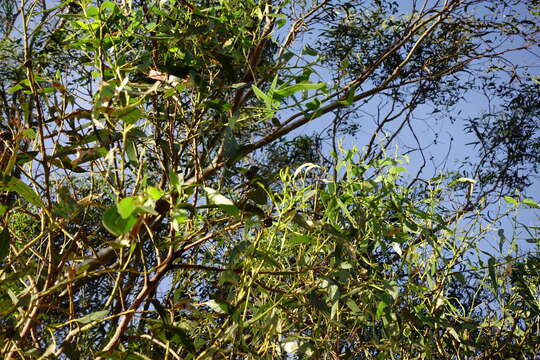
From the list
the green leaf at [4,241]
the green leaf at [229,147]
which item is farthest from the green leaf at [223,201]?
the green leaf at [4,241]

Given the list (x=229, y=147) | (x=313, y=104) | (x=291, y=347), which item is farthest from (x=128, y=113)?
(x=291, y=347)

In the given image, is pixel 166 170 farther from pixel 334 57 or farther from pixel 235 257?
pixel 334 57

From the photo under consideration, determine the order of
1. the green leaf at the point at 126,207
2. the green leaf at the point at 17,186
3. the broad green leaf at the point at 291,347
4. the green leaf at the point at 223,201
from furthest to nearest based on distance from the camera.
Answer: the broad green leaf at the point at 291,347, the green leaf at the point at 17,186, the green leaf at the point at 223,201, the green leaf at the point at 126,207

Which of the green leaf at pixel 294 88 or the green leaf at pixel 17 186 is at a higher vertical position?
the green leaf at pixel 294 88

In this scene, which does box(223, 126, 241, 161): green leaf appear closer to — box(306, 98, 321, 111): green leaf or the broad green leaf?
box(306, 98, 321, 111): green leaf

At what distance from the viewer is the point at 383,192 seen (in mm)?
1000

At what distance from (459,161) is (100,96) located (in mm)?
3736

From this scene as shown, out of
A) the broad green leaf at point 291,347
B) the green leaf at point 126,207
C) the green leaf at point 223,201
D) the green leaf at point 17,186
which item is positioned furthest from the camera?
the broad green leaf at point 291,347

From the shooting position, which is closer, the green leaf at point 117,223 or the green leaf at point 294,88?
the green leaf at point 117,223

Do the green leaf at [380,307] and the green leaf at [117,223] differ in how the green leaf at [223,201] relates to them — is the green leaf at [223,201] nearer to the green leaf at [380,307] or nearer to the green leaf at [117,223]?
the green leaf at [117,223]

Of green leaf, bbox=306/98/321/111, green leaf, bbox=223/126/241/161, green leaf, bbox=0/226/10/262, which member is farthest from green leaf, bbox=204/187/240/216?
green leaf, bbox=0/226/10/262

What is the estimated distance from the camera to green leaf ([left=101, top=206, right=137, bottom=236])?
61cm

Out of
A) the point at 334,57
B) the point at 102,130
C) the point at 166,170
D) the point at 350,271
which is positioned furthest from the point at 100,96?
the point at 334,57

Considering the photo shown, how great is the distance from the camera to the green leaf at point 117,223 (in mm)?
610
